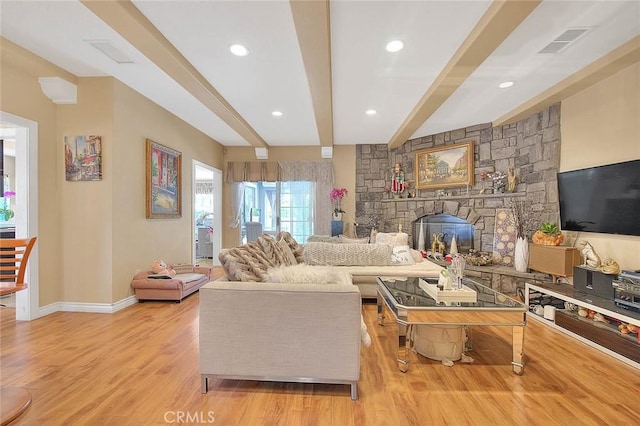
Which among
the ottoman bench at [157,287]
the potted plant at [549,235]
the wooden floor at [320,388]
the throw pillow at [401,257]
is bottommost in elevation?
the wooden floor at [320,388]

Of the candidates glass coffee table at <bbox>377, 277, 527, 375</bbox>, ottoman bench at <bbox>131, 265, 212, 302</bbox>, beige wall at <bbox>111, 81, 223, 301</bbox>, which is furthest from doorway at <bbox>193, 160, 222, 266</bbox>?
glass coffee table at <bbox>377, 277, 527, 375</bbox>

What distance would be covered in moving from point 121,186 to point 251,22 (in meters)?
2.54

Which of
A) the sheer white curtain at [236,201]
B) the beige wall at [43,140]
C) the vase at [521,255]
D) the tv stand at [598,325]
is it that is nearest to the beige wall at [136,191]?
the beige wall at [43,140]

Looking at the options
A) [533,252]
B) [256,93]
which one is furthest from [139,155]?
[533,252]

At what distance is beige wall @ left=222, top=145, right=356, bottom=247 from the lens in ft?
21.4

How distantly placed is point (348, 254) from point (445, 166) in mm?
2995

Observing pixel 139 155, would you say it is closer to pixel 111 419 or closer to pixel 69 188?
pixel 69 188

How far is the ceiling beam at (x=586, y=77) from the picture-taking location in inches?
103

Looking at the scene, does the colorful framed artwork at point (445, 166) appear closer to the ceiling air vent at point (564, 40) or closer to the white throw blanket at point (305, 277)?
the ceiling air vent at point (564, 40)

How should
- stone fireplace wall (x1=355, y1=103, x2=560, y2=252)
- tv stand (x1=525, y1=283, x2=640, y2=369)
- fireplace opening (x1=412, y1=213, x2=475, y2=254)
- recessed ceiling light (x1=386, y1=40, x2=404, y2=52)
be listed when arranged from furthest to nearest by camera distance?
fireplace opening (x1=412, y1=213, x2=475, y2=254)
stone fireplace wall (x1=355, y1=103, x2=560, y2=252)
recessed ceiling light (x1=386, y1=40, x2=404, y2=52)
tv stand (x1=525, y1=283, x2=640, y2=369)

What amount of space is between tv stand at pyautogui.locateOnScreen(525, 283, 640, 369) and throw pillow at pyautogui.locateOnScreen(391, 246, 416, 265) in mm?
1413

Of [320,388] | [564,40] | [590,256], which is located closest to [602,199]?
[590,256]

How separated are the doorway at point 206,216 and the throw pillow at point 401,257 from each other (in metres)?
3.51

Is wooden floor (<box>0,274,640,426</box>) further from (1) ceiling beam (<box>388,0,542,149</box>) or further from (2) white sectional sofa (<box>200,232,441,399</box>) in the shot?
(1) ceiling beam (<box>388,0,542,149</box>)
